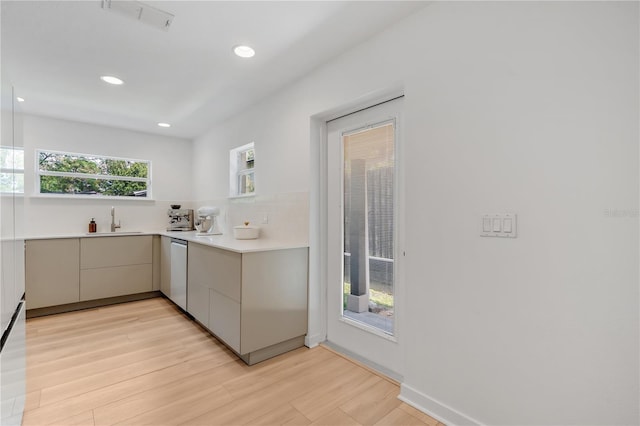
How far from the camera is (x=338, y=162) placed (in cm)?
253

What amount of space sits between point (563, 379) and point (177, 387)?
7.09ft

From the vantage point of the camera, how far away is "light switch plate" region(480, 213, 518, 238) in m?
1.42

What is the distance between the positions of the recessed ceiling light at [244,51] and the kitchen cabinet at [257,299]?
1533mm

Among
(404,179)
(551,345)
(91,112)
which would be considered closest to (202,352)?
(404,179)

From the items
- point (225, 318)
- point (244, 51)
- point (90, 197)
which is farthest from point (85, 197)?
point (244, 51)

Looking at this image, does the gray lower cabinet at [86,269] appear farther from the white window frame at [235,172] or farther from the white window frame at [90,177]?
the white window frame at [235,172]

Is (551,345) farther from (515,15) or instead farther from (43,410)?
(43,410)

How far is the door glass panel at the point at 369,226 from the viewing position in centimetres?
216

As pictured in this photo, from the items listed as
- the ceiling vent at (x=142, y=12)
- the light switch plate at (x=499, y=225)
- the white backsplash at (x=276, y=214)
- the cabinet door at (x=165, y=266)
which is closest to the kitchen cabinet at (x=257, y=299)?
the white backsplash at (x=276, y=214)

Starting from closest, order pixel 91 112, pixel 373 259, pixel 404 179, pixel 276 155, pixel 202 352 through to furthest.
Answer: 1. pixel 404 179
2. pixel 373 259
3. pixel 202 352
4. pixel 276 155
5. pixel 91 112

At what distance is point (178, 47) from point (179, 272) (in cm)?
229

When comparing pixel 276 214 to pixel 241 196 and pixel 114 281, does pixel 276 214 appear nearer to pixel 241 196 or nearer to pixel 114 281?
pixel 241 196

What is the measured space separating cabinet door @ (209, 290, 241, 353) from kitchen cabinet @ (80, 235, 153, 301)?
1.89 meters

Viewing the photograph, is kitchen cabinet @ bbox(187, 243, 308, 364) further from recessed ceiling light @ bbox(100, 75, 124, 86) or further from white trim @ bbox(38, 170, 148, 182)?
white trim @ bbox(38, 170, 148, 182)
